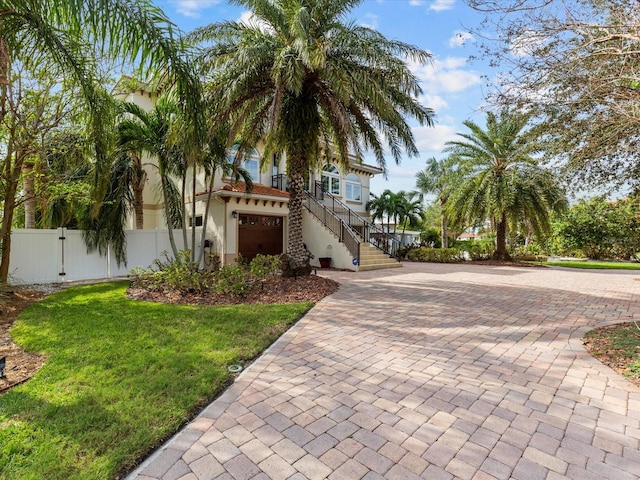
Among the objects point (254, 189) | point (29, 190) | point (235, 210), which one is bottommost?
point (235, 210)

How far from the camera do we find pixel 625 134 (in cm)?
641

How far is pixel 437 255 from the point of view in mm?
20797

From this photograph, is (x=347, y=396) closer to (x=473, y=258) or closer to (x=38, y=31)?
(x=38, y=31)

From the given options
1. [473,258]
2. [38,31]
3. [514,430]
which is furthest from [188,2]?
[473,258]

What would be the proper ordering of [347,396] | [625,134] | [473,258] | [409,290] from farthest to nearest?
1. [473,258]
2. [409,290]
3. [625,134]
4. [347,396]

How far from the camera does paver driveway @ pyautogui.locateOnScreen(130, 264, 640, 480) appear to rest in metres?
2.44

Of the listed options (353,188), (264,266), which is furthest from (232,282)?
(353,188)

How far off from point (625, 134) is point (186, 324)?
29.9 feet

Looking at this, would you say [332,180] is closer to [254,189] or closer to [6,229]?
[254,189]

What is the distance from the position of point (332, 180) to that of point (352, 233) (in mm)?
7693

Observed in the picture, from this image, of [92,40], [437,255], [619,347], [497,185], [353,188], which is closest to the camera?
[619,347]

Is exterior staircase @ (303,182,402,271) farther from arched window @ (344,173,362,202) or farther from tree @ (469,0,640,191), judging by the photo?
tree @ (469,0,640,191)

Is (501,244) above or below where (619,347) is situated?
above

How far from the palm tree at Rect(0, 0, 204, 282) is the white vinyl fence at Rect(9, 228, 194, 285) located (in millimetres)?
6860
